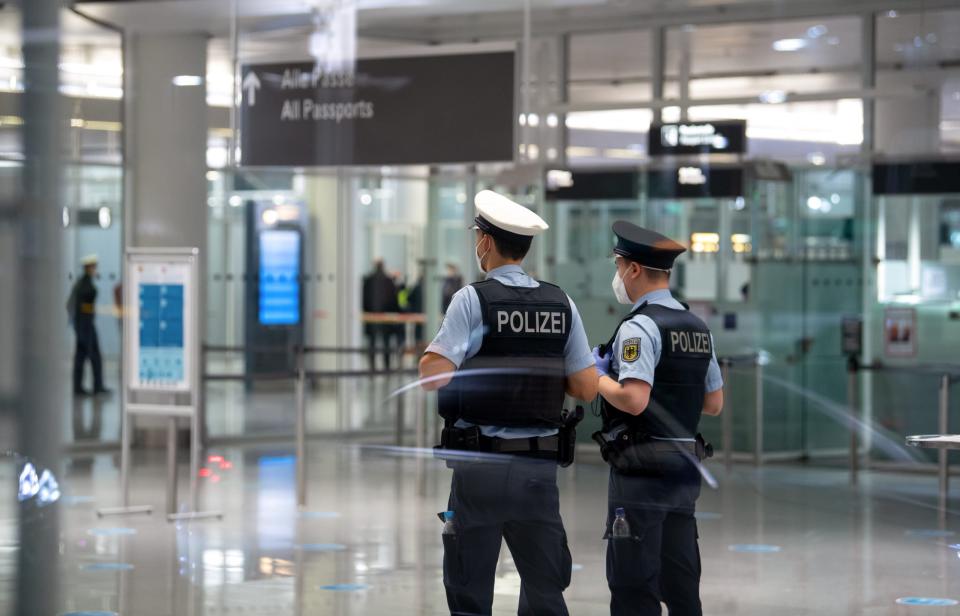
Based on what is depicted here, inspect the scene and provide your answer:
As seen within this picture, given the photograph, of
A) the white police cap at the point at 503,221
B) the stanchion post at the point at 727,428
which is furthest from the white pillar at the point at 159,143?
the white police cap at the point at 503,221

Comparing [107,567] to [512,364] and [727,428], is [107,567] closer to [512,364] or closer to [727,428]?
[512,364]

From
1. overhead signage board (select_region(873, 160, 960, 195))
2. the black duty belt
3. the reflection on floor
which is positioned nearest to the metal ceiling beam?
overhead signage board (select_region(873, 160, 960, 195))

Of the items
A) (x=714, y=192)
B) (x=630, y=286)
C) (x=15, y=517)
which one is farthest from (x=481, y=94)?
(x=15, y=517)

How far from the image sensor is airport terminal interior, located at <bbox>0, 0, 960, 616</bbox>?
7.59m

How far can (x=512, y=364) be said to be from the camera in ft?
13.3

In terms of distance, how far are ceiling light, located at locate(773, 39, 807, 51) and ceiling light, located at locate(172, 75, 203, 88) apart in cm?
442

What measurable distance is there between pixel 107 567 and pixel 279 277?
20.3ft

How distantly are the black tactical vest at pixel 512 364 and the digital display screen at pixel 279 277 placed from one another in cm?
866

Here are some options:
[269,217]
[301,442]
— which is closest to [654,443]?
[301,442]

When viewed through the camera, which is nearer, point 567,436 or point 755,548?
point 567,436

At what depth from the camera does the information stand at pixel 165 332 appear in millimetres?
8070

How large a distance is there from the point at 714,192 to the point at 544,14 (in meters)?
1.99

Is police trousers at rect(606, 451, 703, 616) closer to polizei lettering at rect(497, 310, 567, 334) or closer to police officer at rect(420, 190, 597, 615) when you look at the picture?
police officer at rect(420, 190, 597, 615)

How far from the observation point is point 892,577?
6383 mm
